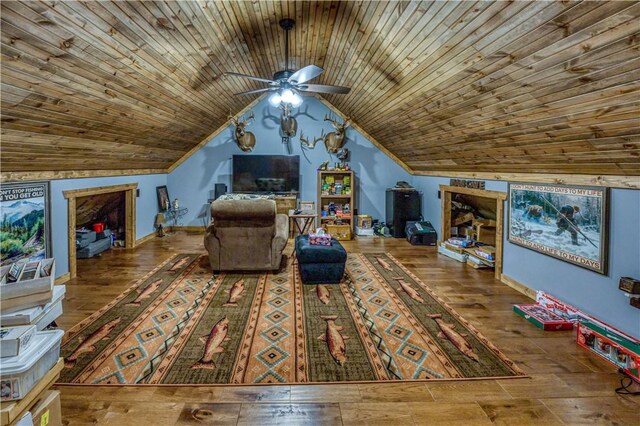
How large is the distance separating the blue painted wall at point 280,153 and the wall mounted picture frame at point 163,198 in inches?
8.5

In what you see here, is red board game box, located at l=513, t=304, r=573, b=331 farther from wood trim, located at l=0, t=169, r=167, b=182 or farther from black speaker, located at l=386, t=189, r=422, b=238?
wood trim, located at l=0, t=169, r=167, b=182

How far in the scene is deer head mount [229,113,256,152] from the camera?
23.1 feet

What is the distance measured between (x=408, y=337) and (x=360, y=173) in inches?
205

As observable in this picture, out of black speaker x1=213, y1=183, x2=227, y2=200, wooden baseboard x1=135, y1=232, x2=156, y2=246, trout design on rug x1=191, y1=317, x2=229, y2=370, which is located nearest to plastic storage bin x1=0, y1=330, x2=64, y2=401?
trout design on rug x1=191, y1=317, x2=229, y2=370

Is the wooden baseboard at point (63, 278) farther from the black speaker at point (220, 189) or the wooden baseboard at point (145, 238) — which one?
the black speaker at point (220, 189)

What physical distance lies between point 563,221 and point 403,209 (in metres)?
3.71

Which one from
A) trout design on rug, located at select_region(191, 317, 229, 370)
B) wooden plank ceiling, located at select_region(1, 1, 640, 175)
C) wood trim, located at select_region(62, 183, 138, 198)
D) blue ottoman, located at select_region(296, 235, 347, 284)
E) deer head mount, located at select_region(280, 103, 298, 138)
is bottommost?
trout design on rug, located at select_region(191, 317, 229, 370)

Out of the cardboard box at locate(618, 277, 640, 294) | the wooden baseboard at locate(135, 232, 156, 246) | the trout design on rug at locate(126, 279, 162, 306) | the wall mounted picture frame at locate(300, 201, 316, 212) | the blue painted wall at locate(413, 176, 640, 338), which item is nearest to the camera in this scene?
the cardboard box at locate(618, 277, 640, 294)

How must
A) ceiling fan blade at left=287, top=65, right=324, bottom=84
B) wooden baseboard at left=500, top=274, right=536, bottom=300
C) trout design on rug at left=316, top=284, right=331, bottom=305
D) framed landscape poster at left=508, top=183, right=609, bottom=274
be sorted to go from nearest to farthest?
framed landscape poster at left=508, top=183, right=609, bottom=274 → ceiling fan blade at left=287, top=65, right=324, bottom=84 → trout design on rug at left=316, top=284, right=331, bottom=305 → wooden baseboard at left=500, top=274, right=536, bottom=300

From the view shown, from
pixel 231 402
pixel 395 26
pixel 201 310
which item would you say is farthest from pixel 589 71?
pixel 201 310

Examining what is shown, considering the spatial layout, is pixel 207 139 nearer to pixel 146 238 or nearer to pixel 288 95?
pixel 146 238

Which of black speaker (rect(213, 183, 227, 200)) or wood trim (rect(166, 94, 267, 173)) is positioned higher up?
wood trim (rect(166, 94, 267, 173))

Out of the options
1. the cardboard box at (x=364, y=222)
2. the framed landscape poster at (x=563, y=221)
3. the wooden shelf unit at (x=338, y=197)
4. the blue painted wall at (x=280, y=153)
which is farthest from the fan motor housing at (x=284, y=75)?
the cardboard box at (x=364, y=222)

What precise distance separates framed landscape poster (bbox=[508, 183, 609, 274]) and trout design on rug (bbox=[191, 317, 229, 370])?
3.43 m
